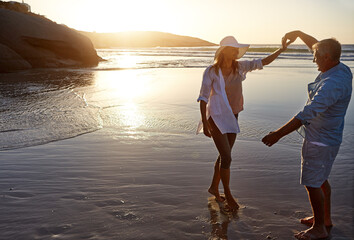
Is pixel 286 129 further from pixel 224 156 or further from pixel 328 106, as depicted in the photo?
pixel 224 156

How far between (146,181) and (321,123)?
2260mm

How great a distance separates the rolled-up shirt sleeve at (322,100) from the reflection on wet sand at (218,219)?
130 centimetres

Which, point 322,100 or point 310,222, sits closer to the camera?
point 322,100

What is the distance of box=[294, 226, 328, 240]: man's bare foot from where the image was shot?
9.56ft

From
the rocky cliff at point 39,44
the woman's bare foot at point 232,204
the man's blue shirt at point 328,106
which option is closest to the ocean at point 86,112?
the woman's bare foot at point 232,204

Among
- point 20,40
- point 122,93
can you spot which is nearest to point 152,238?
point 122,93

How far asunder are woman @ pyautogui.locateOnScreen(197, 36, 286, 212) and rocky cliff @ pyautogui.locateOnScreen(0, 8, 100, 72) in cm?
1823

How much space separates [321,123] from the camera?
267 centimetres

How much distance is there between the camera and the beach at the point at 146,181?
3080 millimetres

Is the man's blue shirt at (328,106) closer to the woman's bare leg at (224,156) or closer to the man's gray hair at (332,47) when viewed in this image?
the man's gray hair at (332,47)

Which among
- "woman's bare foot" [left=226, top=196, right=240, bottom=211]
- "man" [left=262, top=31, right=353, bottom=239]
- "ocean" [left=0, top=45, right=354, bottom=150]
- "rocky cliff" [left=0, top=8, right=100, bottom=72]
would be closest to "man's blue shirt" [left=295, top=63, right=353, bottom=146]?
"man" [left=262, top=31, right=353, bottom=239]

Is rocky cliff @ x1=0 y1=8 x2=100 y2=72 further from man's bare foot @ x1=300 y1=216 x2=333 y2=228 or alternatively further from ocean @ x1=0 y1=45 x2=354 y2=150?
man's bare foot @ x1=300 y1=216 x2=333 y2=228

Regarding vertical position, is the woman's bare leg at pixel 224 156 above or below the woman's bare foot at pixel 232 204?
above

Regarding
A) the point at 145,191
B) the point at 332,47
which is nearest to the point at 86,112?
the point at 145,191
